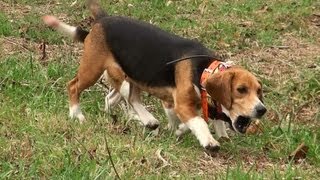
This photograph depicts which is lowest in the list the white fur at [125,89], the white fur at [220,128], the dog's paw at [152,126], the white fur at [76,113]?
the white fur at [76,113]

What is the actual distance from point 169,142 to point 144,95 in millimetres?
1937

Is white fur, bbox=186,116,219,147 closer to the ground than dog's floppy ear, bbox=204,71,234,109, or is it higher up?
closer to the ground

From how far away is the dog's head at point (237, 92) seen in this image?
6.10 metres

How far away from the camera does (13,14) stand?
11.0 m

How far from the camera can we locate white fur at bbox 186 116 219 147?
244 inches

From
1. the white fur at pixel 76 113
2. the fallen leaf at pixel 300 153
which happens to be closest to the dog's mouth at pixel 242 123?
the fallen leaf at pixel 300 153

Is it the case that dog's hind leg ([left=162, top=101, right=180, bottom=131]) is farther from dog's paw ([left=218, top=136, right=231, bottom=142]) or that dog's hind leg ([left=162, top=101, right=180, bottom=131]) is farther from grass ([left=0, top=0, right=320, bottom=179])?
dog's paw ([left=218, top=136, right=231, bottom=142])

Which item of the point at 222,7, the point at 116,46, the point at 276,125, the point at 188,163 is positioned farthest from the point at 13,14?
the point at 188,163

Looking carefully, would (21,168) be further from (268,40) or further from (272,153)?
(268,40)

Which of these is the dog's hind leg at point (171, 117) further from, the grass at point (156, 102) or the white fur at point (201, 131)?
the white fur at point (201, 131)

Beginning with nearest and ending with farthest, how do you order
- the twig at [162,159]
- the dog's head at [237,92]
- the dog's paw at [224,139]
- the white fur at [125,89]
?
the twig at [162,159] < the dog's head at [237,92] < the dog's paw at [224,139] < the white fur at [125,89]

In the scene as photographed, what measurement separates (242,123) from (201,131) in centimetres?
34

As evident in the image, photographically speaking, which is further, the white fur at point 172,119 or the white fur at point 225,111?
the white fur at point 172,119

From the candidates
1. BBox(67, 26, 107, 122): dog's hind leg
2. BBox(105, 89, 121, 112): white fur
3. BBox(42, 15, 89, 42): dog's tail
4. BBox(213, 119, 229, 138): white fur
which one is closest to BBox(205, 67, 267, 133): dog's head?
BBox(213, 119, 229, 138): white fur
